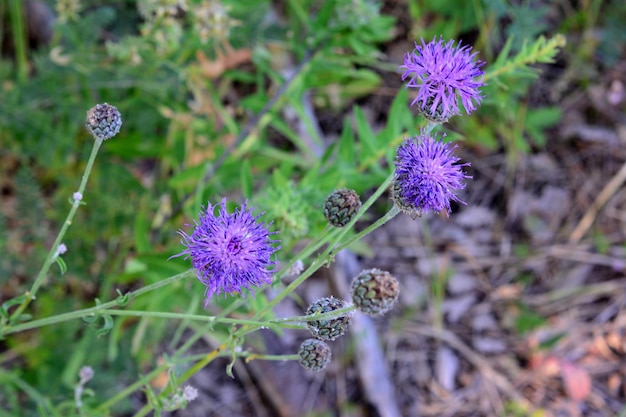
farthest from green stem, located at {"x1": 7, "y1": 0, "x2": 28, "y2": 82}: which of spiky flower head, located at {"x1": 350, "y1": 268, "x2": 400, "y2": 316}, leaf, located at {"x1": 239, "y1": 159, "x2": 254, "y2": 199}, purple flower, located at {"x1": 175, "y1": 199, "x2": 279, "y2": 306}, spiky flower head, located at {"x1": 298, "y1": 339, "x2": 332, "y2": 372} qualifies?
spiky flower head, located at {"x1": 350, "y1": 268, "x2": 400, "y2": 316}

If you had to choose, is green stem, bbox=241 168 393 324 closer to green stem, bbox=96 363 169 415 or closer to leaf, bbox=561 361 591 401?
green stem, bbox=96 363 169 415

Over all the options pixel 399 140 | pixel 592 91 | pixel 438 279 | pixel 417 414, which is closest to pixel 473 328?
pixel 438 279

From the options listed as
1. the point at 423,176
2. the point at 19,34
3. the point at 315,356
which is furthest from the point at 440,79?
the point at 19,34

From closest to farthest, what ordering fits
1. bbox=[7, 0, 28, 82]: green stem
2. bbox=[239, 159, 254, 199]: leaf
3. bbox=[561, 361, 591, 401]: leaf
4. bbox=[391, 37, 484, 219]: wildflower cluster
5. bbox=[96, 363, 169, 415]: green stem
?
bbox=[391, 37, 484, 219]: wildflower cluster → bbox=[96, 363, 169, 415]: green stem → bbox=[239, 159, 254, 199]: leaf → bbox=[7, 0, 28, 82]: green stem → bbox=[561, 361, 591, 401]: leaf

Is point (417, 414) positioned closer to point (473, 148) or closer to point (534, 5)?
point (473, 148)

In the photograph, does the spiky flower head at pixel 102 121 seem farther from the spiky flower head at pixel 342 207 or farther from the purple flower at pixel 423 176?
the purple flower at pixel 423 176

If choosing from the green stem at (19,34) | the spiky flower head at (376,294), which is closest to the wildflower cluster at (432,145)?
the spiky flower head at (376,294)
